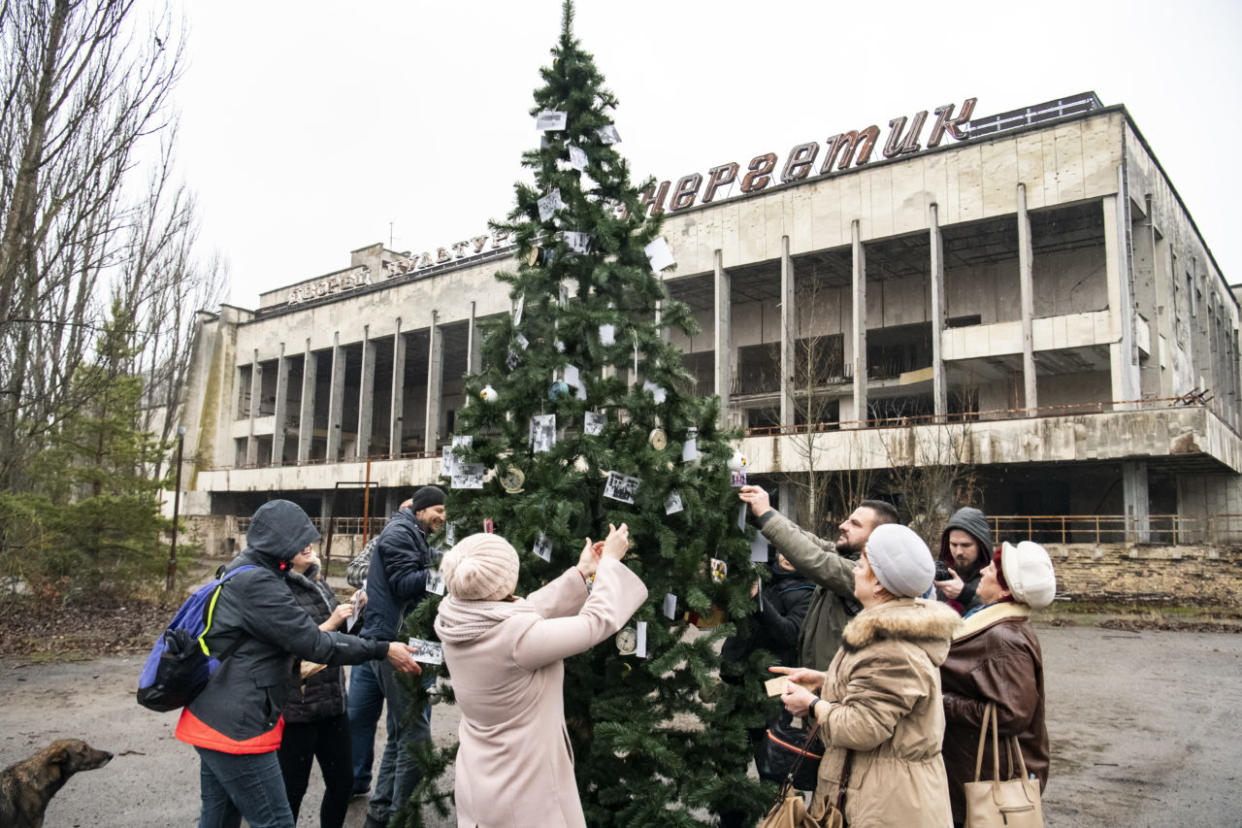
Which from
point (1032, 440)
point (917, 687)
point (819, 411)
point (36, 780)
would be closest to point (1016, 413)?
point (1032, 440)

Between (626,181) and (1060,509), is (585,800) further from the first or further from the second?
(1060,509)

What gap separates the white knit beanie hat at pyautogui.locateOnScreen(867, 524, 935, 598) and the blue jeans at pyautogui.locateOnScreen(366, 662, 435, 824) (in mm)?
2598

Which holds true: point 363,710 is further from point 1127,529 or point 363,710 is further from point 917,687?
point 1127,529

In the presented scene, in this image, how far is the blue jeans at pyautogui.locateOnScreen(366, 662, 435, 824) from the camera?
14.7ft

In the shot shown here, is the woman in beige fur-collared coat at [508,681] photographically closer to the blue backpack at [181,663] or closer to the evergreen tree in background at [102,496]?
the blue backpack at [181,663]

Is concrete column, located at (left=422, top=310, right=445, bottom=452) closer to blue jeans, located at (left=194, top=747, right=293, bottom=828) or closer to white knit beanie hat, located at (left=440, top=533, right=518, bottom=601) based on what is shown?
blue jeans, located at (left=194, top=747, right=293, bottom=828)

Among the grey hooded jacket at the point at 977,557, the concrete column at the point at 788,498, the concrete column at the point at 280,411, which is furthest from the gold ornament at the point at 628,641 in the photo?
the concrete column at the point at 280,411

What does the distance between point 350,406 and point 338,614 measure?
50304mm

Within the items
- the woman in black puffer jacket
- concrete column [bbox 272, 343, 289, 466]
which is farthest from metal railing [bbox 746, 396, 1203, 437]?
concrete column [bbox 272, 343, 289, 466]

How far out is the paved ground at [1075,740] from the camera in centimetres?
546

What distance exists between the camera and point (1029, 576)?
3.02m

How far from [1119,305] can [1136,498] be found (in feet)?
18.8

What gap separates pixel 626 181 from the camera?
459 centimetres


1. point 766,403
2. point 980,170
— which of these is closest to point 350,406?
point 766,403
